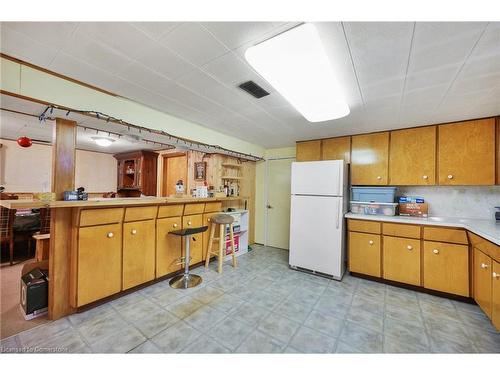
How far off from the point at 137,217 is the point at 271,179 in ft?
9.77

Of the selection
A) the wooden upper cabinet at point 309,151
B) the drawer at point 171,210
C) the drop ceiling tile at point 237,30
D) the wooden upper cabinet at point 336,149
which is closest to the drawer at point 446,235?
the wooden upper cabinet at point 336,149

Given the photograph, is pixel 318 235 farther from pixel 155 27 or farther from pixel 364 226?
pixel 155 27

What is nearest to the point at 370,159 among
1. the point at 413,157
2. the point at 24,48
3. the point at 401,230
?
the point at 413,157

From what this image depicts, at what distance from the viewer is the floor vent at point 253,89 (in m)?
1.86

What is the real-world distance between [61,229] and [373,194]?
4.11 meters

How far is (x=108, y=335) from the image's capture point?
1.66m

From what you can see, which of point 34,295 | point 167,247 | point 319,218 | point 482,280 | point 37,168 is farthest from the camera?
point 37,168

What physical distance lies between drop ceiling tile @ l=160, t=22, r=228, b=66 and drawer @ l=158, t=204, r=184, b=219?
6.01ft

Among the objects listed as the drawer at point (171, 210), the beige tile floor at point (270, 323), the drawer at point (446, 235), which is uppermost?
the drawer at point (171, 210)

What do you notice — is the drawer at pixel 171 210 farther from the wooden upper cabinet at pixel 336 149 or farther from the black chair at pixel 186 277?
the wooden upper cabinet at pixel 336 149

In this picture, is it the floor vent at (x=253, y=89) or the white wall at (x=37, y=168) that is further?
the white wall at (x=37, y=168)

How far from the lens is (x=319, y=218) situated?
3010 mm

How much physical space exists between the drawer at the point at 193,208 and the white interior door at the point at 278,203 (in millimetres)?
1917
